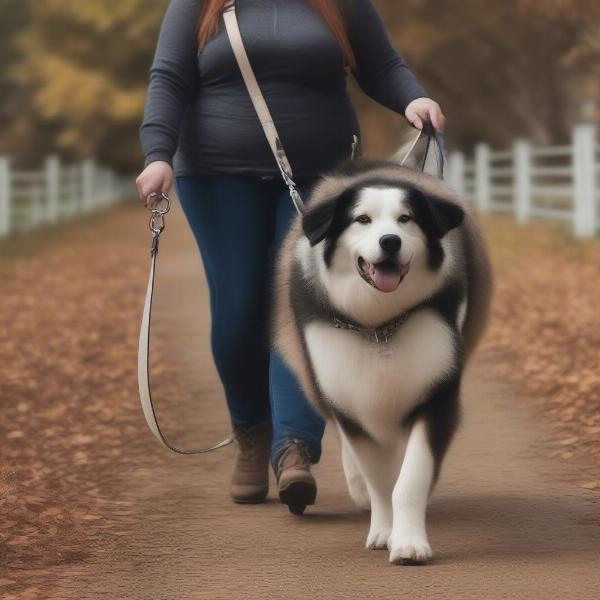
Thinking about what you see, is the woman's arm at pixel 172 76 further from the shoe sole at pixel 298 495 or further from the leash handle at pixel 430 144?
the shoe sole at pixel 298 495

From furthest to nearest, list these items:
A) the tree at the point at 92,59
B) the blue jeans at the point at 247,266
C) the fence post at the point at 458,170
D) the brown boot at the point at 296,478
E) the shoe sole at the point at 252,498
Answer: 1. the tree at the point at 92,59
2. the fence post at the point at 458,170
3. the shoe sole at the point at 252,498
4. the blue jeans at the point at 247,266
5. the brown boot at the point at 296,478

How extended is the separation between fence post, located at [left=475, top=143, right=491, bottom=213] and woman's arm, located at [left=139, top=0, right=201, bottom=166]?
21.7 metres

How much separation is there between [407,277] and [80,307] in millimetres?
8612

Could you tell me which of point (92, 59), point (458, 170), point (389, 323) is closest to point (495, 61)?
point (458, 170)

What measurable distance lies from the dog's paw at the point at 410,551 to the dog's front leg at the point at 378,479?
0.24 m

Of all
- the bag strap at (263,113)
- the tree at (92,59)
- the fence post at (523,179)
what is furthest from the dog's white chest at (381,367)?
the tree at (92,59)

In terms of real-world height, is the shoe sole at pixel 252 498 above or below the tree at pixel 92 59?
below

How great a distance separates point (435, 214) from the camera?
4.21m

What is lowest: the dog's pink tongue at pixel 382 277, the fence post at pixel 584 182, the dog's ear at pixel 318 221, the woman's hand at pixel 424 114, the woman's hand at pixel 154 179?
the dog's pink tongue at pixel 382 277

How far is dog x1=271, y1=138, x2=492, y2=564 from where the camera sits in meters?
4.20

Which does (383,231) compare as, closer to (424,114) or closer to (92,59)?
(424,114)

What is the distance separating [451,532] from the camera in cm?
481

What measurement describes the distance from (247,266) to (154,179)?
23.3 inches

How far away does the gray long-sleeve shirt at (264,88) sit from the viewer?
195 inches
